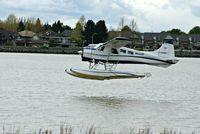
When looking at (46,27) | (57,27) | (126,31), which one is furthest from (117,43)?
(46,27)

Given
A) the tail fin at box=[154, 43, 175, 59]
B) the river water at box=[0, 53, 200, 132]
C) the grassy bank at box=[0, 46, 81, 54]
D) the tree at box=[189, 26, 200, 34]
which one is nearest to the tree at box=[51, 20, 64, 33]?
the grassy bank at box=[0, 46, 81, 54]

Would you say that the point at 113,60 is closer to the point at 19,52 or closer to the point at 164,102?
the point at 164,102

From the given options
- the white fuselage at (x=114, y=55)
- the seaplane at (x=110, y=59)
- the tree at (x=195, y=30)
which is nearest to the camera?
the seaplane at (x=110, y=59)

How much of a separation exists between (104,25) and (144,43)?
108 ft

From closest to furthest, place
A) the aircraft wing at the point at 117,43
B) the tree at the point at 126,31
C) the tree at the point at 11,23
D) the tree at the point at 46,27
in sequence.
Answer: the aircraft wing at the point at 117,43 → the tree at the point at 126,31 → the tree at the point at 46,27 → the tree at the point at 11,23

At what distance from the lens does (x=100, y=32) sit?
4395 inches

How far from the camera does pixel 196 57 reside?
134 m

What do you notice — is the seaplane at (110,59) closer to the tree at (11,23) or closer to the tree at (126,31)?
the tree at (126,31)

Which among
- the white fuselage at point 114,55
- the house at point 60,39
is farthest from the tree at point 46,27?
the white fuselage at point 114,55

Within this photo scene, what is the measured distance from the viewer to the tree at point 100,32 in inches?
4348

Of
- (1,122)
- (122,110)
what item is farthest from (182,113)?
(1,122)

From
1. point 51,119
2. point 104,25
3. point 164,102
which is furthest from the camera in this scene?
point 104,25

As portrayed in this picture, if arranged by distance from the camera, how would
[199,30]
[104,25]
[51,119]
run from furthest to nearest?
[199,30] → [104,25] → [51,119]

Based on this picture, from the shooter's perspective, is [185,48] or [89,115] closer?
[89,115]
